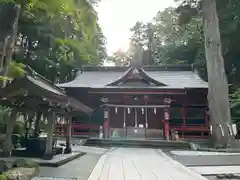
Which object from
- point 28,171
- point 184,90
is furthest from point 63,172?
point 184,90

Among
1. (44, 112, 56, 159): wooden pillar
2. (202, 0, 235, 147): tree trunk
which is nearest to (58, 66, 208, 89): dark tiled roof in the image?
(202, 0, 235, 147): tree trunk

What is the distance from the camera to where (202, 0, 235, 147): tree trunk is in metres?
14.6

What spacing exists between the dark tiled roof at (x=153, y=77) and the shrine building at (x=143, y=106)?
7 centimetres

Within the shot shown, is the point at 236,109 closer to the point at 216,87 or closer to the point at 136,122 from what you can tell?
the point at 216,87

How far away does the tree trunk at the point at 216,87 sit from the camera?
14586 mm

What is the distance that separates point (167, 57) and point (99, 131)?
1771cm

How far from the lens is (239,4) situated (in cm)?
2038

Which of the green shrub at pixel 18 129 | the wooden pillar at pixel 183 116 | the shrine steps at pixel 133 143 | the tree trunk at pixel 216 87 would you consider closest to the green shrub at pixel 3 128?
the green shrub at pixel 18 129

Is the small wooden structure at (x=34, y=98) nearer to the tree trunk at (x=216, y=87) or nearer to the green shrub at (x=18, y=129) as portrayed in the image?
the green shrub at (x=18, y=129)

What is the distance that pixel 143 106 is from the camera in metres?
18.0

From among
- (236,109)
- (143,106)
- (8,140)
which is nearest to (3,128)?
(8,140)

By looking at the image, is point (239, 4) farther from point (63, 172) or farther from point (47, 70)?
point (63, 172)

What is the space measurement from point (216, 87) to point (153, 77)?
6.84 meters

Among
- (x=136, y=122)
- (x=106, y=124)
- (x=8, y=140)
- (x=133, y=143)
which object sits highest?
(x=136, y=122)
